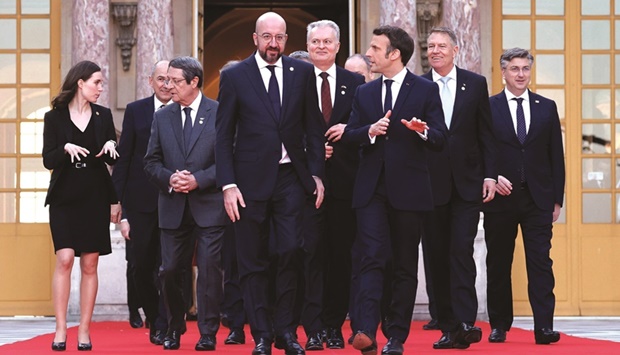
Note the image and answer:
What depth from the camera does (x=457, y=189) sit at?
9492 millimetres

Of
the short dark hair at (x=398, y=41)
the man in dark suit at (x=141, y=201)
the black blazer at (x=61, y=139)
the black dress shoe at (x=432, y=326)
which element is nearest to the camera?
the short dark hair at (x=398, y=41)

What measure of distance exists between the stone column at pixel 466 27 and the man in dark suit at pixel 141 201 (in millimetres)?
4337

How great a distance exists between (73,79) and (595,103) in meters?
7.05

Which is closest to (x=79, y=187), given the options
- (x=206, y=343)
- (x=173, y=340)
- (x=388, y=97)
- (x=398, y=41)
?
(x=173, y=340)

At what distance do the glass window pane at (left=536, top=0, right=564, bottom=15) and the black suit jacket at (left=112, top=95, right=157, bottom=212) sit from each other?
5.73 meters

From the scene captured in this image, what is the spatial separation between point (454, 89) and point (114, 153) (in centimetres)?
229

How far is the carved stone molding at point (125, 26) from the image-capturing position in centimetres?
1440

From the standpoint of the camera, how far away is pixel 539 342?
33.0ft

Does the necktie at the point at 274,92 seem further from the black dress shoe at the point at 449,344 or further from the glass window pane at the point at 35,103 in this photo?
the glass window pane at the point at 35,103

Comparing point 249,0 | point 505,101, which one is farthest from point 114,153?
point 249,0

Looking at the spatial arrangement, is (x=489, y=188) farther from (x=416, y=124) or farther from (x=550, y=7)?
(x=550, y=7)

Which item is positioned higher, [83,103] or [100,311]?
[83,103]

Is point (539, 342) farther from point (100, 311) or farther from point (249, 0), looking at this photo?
point (249, 0)

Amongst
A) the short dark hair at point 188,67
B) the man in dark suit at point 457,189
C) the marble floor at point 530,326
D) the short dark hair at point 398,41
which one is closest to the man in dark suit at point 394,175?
the short dark hair at point 398,41
